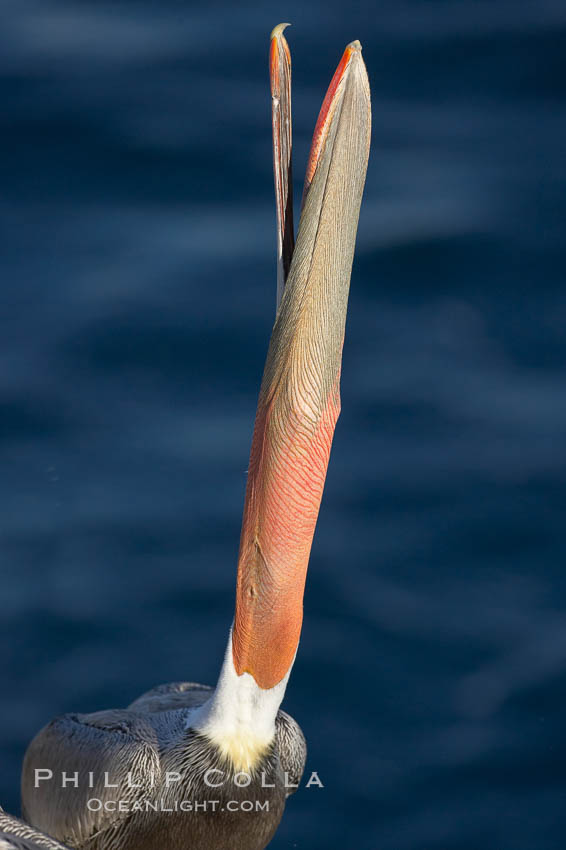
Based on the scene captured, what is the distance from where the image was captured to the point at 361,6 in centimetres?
757

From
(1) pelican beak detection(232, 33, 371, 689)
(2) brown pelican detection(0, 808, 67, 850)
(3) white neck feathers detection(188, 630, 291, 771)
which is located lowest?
(2) brown pelican detection(0, 808, 67, 850)

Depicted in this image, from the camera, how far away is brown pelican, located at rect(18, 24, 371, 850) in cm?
312

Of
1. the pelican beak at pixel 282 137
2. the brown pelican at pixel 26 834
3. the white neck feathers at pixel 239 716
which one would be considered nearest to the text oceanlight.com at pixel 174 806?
the white neck feathers at pixel 239 716

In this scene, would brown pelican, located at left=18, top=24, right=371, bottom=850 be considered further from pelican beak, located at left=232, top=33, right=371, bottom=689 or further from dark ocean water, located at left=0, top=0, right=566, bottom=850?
dark ocean water, located at left=0, top=0, right=566, bottom=850

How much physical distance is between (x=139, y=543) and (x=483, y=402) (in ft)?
5.53

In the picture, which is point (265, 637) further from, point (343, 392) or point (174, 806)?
point (343, 392)

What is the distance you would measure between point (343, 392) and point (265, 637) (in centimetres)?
246

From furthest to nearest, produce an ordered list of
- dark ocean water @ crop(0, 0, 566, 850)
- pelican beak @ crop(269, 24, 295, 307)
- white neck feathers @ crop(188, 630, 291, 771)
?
1. dark ocean water @ crop(0, 0, 566, 850)
2. white neck feathers @ crop(188, 630, 291, 771)
3. pelican beak @ crop(269, 24, 295, 307)

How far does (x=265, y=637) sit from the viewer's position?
3623 mm

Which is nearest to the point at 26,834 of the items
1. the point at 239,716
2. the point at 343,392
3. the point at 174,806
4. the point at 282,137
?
the point at 174,806

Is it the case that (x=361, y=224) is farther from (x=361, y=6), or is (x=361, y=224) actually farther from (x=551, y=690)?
(x=551, y=690)

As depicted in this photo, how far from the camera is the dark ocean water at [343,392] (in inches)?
195

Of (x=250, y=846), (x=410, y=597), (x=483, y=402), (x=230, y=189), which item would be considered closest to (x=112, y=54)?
(x=230, y=189)

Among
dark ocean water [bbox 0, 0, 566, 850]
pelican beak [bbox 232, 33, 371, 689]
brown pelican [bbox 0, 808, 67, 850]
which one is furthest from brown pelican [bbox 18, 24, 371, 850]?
dark ocean water [bbox 0, 0, 566, 850]
